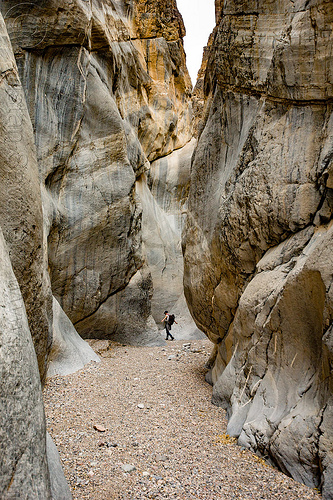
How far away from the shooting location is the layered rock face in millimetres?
4434

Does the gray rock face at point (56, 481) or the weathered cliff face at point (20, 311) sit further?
the gray rock face at point (56, 481)

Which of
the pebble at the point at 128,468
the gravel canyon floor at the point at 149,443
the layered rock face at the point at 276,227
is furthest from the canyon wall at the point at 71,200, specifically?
the layered rock face at the point at 276,227

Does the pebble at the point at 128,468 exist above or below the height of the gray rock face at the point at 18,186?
below

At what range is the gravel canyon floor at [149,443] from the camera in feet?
12.9

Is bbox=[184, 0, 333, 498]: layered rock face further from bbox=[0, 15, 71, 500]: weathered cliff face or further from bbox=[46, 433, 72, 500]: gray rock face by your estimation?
bbox=[0, 15, 71, 500]: weathered cliff face

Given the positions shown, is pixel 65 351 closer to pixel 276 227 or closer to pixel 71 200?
pixel 71 200

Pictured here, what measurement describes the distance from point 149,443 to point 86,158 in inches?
374

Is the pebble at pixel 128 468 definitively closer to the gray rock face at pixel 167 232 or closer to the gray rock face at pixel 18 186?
the gray rock face at pixel 18 186

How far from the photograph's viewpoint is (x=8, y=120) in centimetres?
493

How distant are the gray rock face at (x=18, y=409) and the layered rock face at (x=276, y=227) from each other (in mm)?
2641

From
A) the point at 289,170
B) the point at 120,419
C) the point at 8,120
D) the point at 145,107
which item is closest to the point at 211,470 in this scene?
the point at 120,419

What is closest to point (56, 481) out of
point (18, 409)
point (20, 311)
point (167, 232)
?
point (18, 409)

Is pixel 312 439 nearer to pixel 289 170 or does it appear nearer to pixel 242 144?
pixel 289 170

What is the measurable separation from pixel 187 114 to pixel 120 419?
22.9 metres
